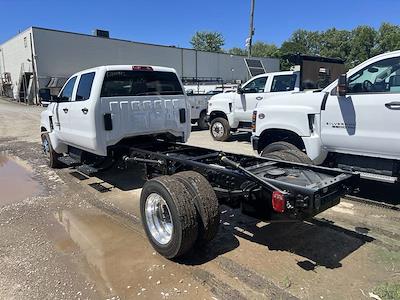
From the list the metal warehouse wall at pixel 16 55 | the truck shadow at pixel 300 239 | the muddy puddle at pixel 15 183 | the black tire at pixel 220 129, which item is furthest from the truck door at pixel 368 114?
the metal warehouse wall at pixel 16 55

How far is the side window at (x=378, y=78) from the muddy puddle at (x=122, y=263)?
377 centimetres

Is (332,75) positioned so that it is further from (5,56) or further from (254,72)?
(5,56)

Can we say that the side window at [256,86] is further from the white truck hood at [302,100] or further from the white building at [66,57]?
the white building at [66,57]

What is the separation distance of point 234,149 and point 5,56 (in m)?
38.3

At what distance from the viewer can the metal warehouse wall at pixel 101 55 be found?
30203 mm

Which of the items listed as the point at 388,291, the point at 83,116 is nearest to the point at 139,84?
the point at 83,116

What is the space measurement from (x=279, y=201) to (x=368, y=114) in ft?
8.88

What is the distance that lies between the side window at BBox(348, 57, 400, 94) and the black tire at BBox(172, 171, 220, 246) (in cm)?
306

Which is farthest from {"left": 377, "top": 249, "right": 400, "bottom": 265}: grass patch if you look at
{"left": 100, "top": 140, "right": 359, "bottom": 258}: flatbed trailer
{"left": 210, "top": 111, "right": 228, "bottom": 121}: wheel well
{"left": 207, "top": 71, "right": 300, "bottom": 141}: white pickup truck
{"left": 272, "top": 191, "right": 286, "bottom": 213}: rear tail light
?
{"left": 210, "top": 111, "right": 228, "bottom": 121}: wheel well

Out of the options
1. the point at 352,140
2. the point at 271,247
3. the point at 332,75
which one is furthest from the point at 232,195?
the point at 332,75

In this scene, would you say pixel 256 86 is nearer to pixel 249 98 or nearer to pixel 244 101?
pixel 249 98

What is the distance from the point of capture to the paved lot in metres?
3.38

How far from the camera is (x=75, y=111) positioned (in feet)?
21.3

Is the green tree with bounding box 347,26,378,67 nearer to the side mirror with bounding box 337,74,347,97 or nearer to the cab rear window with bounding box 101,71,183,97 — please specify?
the cab rear window with bounding box 101,71,183,97
